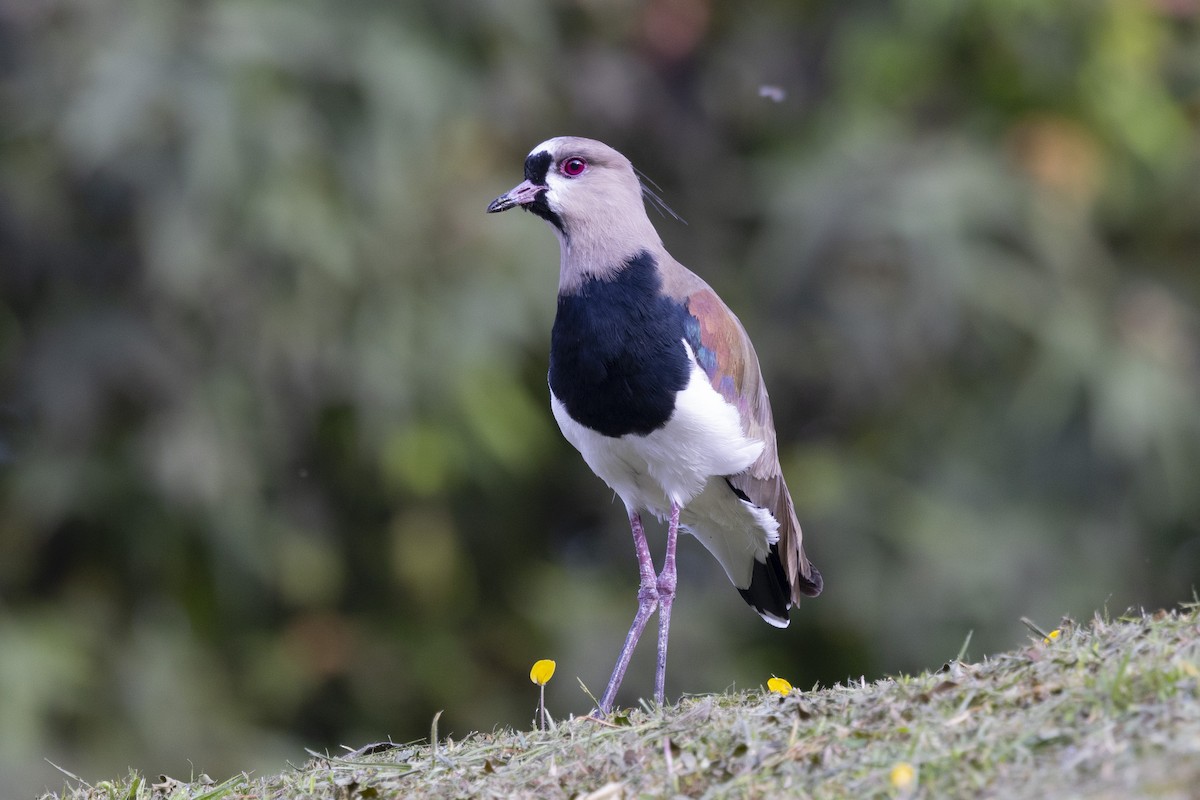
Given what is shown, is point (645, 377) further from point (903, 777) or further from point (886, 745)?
point (903, 777)

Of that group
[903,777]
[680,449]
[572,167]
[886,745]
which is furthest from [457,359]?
[903,777]

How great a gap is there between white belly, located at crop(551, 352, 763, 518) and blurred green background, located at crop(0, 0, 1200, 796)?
143 inches

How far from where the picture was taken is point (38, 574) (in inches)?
335

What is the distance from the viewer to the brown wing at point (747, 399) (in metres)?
4.57

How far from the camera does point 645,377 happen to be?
14.4ft

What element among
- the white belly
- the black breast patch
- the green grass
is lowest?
the green grass

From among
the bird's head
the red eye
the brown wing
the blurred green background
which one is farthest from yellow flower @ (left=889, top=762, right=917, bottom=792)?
the blurred green background

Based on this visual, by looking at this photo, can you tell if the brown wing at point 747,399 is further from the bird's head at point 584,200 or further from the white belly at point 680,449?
the bird's head at point 584,200

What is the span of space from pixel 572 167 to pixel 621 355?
0.74 m

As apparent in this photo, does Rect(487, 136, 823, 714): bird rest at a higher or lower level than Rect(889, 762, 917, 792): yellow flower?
higher

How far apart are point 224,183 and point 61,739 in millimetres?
3054

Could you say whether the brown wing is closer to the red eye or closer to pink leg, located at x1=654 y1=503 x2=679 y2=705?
pink leg, located at x1=654 y1=503 x2=679 y2=705

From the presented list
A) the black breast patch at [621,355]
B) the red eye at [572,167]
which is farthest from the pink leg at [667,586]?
the red eye at [572,167]

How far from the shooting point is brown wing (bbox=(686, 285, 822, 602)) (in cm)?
457
